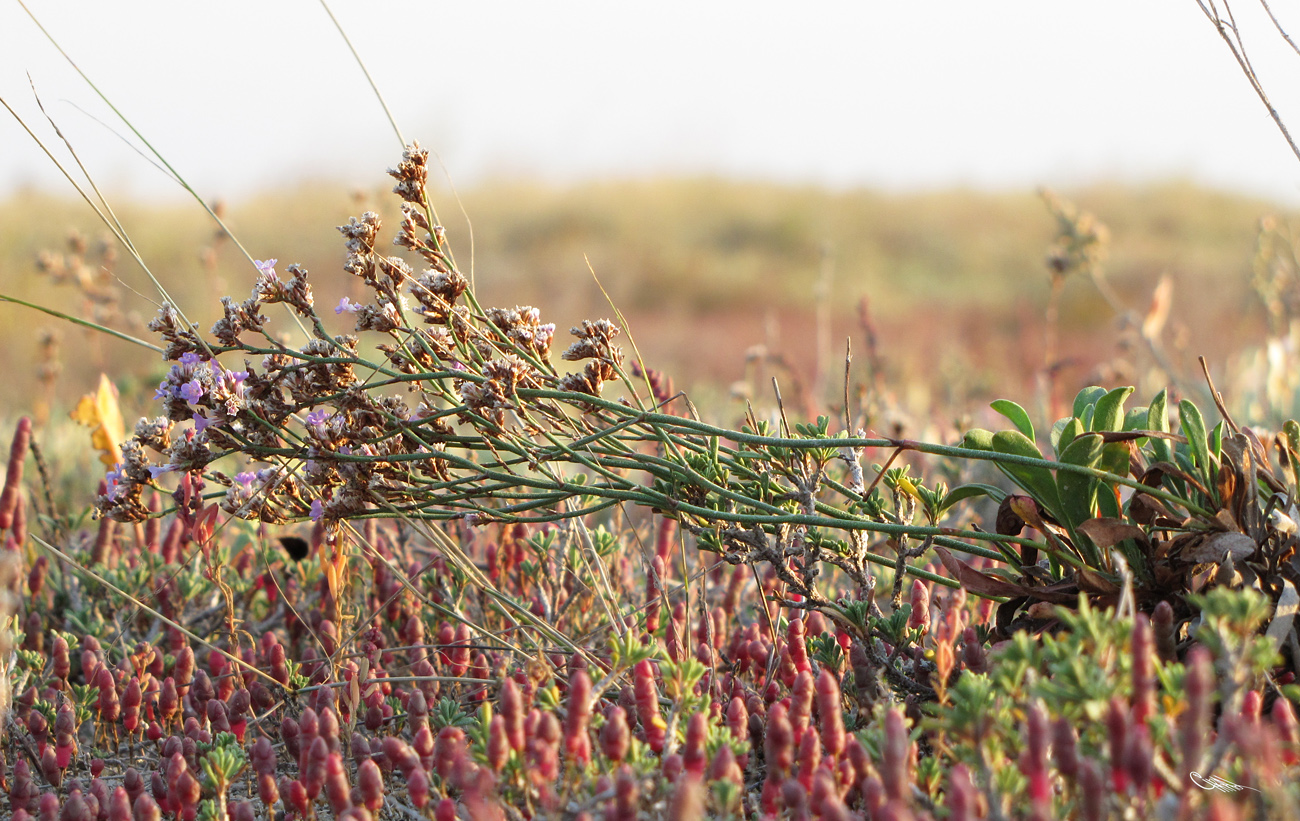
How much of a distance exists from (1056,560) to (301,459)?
134cm

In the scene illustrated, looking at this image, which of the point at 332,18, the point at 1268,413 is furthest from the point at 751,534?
the point at 1268,413

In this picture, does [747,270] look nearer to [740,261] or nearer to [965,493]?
[740,261]

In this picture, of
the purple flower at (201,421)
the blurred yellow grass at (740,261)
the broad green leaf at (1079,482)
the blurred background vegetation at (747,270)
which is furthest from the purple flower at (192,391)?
the blurred yellow grass at (740,261)

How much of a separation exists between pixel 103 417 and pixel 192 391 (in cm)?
166

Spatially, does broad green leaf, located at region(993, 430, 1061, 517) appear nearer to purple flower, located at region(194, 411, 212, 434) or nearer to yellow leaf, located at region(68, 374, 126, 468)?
purple flower, located at region(194, 411, 212, 434)

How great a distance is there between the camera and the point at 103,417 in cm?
301

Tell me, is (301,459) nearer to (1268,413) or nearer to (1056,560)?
(1056,560)

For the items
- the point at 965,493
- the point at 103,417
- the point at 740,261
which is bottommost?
the point at 965,493

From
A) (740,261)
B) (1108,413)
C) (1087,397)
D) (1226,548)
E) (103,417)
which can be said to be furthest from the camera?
(740,261)

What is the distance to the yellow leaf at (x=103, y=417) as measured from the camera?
2996 mm

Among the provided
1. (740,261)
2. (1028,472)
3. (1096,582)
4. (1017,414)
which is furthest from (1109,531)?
(740,261)

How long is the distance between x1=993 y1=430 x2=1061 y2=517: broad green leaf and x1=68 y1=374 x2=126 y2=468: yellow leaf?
253cm

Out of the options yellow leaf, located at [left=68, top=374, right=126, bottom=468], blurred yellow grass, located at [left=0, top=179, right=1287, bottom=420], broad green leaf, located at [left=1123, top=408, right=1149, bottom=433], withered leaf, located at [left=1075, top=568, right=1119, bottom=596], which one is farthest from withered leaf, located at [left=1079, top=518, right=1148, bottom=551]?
blurred yellow grass, located at [left=0, top=179, right=1287, bottom=420]

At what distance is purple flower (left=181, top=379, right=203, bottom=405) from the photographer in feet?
5.28
